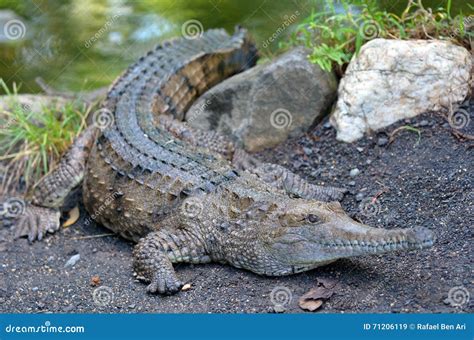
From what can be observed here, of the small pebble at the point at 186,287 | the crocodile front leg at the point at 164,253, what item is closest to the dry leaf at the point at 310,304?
the small pebble at the point at 186,287

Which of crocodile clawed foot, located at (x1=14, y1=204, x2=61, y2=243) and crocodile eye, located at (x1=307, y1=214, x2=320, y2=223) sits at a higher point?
crocodile eye, located at (x1=307, y1=214, x2=320, y2=223)

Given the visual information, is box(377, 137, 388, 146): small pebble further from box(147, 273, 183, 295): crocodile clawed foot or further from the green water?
the green water

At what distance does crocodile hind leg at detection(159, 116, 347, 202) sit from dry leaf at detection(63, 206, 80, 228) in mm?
1262

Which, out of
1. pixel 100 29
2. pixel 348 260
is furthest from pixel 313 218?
pixel 100 29

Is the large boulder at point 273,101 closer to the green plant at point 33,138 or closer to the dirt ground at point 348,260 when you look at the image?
the dirt ground at point 348,260

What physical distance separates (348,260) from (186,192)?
57.8 inches

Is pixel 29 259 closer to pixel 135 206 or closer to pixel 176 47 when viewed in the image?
pixel 135 206

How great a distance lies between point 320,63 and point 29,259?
3297 mm

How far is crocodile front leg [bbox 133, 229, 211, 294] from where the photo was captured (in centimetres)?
525

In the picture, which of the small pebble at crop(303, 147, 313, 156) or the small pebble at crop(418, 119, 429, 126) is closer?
the small pebble at crop(418, 119, 429, 126)

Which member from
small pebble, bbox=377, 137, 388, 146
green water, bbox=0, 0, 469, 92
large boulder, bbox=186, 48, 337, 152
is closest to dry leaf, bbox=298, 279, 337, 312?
small pebble, bbox=377, 137, 388, 146

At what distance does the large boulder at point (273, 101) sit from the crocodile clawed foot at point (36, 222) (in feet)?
6.06

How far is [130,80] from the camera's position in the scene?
7.43 metres

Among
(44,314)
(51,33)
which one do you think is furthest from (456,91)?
(51,33)
